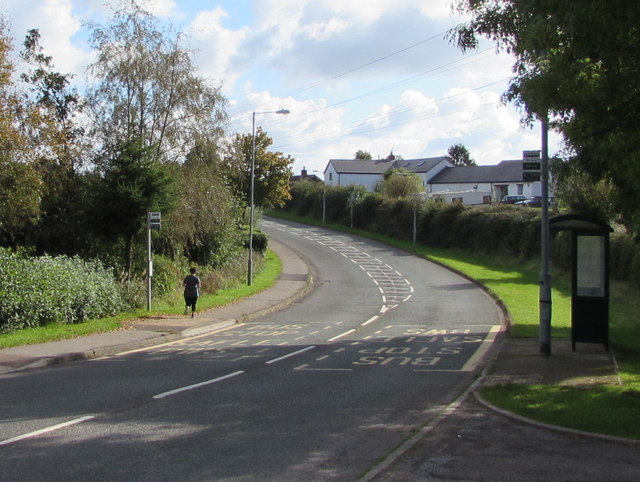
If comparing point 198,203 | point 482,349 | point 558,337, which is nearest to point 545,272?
point 482,349

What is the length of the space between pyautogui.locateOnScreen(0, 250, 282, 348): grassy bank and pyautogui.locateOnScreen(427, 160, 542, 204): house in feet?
167

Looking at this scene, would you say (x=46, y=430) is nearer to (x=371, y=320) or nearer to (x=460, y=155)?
(x=371, y=320)

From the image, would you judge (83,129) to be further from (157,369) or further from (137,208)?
(157,369)

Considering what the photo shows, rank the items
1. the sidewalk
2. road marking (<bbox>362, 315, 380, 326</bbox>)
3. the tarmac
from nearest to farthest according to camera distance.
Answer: the tarmac → the sidewalk → road marking (<bbox>362, 315, 380, 326</bbox>)

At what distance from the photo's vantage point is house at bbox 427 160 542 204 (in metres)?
85.1

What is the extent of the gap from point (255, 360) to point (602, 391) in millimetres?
6918

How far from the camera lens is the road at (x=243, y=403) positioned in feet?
23.4

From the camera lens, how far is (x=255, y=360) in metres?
14.9

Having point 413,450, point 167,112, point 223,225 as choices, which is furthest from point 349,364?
point 223,225

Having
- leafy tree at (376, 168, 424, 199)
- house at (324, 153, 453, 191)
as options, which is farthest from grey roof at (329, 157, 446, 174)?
leafy tree at (376, 168, 424, 199)

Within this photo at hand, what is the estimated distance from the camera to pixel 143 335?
60.5 feet

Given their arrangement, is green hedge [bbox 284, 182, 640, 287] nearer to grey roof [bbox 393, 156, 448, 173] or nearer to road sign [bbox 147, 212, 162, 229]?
road sign [bbox 147, 212, 162, 229]

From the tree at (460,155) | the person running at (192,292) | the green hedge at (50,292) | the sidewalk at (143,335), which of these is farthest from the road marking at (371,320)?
the tree at (460,155)

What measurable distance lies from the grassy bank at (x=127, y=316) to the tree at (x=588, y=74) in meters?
11.8
